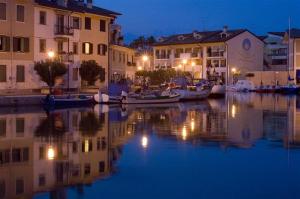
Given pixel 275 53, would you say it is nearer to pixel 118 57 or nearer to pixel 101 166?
pixel 118 57

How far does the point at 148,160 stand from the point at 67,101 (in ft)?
96.2

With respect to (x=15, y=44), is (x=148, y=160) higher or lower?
lower

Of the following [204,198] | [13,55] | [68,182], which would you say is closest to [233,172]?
[204,198]

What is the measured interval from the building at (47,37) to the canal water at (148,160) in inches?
917

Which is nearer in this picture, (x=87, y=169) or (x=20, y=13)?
(x=87, y=169)

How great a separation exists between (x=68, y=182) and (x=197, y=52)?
288 feet

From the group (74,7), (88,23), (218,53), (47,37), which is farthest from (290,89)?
(47,37)

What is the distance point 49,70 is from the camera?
171ft

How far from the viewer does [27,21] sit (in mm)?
52875

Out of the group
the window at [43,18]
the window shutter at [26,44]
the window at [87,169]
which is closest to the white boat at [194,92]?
the window at [43,18]

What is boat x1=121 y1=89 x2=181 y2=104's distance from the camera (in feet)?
160

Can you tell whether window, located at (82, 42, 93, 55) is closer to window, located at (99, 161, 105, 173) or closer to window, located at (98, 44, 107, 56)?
window, located at (98, 44, 107, 56)

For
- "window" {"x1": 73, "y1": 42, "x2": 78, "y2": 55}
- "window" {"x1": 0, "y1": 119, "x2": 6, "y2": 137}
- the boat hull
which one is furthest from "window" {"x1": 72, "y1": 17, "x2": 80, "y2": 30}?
"window" {"x1": 0, "y1": 119, "x2": 6, "y2": 137}

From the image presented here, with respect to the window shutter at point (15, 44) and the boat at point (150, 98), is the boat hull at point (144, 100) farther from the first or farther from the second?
the window shutter at point (15, 44)
